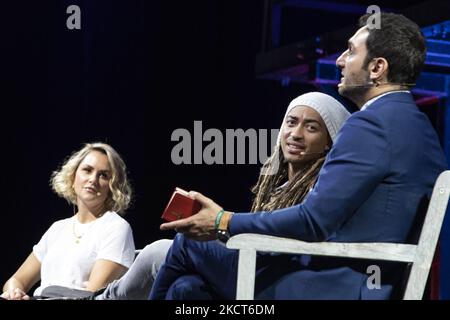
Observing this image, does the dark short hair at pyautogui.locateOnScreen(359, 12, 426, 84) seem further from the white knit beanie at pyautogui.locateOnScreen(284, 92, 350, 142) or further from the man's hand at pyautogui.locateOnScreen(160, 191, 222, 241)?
the man's hand at pyautogui.locateOnScreen(160, 191, 222, 241)

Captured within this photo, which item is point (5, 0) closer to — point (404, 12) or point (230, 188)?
point (230, 188)

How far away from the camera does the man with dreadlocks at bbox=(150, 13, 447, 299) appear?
7.61 ft

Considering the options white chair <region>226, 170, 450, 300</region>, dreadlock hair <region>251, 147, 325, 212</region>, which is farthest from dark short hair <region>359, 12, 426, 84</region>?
dreadlock hair <region>251, 147, 325, 212</region>

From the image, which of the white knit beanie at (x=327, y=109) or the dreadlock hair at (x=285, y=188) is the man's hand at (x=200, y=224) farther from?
the white knit beanie at (x=327, y=109)

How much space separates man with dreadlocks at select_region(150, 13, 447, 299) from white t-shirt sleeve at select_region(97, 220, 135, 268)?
103 centimetres

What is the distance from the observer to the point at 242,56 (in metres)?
5.28

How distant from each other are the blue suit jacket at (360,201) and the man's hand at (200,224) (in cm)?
5

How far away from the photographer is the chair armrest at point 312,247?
7.56 feet

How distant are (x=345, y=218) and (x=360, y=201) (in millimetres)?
56

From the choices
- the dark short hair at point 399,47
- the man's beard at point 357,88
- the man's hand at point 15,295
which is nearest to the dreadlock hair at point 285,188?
the man's beard at point 357,88

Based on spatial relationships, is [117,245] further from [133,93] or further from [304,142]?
[133,93]

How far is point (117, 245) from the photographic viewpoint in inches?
137
